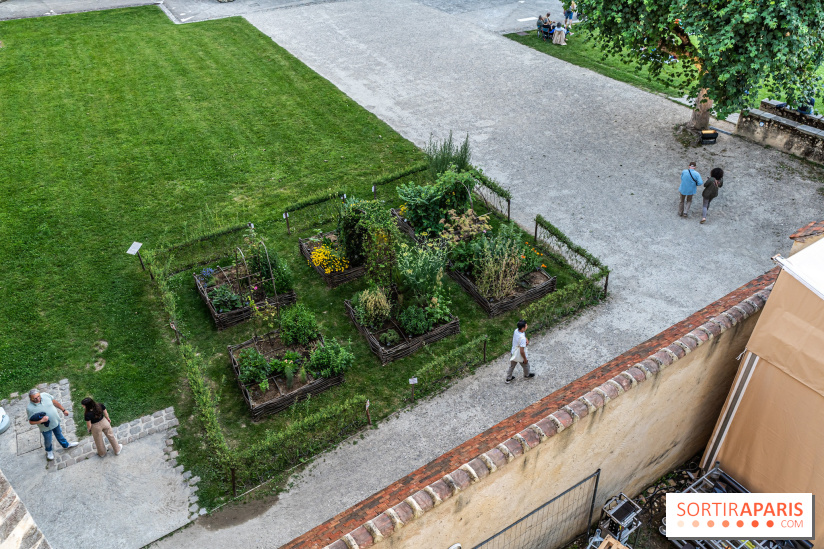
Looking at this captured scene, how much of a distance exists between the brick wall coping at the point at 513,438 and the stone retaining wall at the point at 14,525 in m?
2.57

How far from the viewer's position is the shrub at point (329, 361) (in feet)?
36.9

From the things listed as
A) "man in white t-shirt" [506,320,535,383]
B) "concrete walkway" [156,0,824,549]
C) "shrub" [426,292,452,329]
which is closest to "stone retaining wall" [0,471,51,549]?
"concrete walkway" [156,0,824,549]

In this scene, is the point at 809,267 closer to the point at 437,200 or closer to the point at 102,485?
the point at 437,200

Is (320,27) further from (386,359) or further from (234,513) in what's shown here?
(234,513)

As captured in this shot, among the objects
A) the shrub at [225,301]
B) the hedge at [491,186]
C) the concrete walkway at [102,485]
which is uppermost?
the hedge at [491,186]

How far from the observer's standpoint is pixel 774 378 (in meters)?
8.38

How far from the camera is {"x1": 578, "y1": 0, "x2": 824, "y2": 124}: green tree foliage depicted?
1389 cm

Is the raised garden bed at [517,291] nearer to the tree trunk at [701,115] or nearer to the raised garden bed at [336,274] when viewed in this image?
the raised garden bed at [336,274]

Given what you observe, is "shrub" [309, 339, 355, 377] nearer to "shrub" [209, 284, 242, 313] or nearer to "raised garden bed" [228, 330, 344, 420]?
"raised garden bed" [228, 330, 344, 420]

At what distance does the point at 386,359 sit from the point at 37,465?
19.7 ft

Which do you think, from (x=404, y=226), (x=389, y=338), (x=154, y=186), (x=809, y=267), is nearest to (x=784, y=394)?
(x=809, y=267)

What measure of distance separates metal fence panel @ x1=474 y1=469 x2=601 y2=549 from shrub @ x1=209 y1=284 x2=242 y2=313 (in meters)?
7.23

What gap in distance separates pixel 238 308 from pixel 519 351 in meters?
5.75

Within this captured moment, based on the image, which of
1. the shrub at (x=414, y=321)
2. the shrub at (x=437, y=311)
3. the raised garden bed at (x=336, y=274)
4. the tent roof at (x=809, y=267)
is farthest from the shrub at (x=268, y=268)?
the tent roof at (x=809, y=267)
